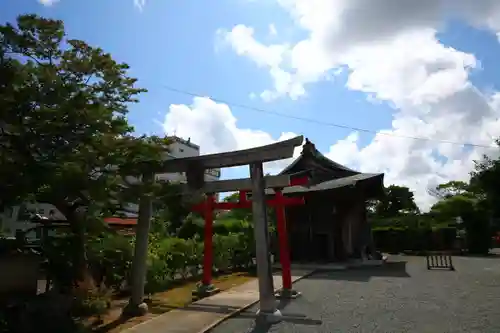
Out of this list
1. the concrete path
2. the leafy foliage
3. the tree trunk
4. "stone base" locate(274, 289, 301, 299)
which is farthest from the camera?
the leafy foliage

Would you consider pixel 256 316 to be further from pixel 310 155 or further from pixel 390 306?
pixel 310 155

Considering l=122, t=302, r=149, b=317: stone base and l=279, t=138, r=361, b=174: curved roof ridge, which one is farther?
l=279, t=138, r=361, b=174: curved roof ridge

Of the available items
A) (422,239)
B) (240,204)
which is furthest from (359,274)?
(422,239)

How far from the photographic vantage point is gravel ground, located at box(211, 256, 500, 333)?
343 inches

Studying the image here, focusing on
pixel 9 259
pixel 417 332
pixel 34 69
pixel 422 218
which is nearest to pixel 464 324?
pixel 417 332

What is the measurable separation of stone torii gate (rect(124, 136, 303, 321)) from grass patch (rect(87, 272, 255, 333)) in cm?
47

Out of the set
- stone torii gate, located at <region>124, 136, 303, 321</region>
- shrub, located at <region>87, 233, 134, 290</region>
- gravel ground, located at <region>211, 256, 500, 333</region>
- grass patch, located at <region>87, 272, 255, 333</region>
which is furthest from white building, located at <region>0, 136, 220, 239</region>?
gravel ground, located at <region>211, 256, 500, 333</region>

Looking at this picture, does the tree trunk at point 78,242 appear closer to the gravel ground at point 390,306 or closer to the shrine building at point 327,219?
the gravel ground at point 390,306

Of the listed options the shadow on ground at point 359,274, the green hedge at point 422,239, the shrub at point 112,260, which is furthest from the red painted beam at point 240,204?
the green hedge at point 422,239

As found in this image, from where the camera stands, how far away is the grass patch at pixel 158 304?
8.91 m

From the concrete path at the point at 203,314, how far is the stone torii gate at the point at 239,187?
102 cm

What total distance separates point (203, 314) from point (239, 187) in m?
3.39

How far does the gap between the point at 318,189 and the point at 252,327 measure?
562 inches

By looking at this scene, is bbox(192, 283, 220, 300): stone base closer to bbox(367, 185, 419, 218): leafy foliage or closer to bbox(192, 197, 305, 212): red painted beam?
bbox(192, 197, 305, 212): red painted beam
